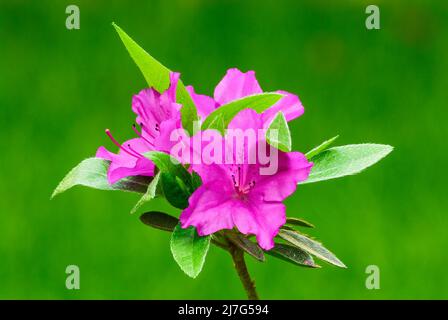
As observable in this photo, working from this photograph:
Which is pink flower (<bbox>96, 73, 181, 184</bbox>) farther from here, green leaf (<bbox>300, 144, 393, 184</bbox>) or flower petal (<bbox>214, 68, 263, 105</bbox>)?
green leaf (<bbox>300, 144, 393, 184</bbox>)

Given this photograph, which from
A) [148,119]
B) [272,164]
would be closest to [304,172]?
[272,164]

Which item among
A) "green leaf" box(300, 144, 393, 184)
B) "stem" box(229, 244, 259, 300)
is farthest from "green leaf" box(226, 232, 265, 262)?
"green leaf" box(300, 144, 393, 184)

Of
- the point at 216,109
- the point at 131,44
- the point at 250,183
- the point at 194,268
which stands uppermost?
the point at 131,44

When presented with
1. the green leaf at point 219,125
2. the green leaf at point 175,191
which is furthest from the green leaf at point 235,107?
the green leaf at point 175,191

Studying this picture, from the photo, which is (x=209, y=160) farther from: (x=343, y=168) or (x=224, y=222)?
(x=343, y=168)

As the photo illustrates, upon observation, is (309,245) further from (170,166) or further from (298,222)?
(170,166)

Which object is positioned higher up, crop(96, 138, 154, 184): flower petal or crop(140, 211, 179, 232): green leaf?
crop(96, 138, 154, 184): flower petal

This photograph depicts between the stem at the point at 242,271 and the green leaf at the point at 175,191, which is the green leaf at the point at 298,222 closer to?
the stem at the point at 242,271
